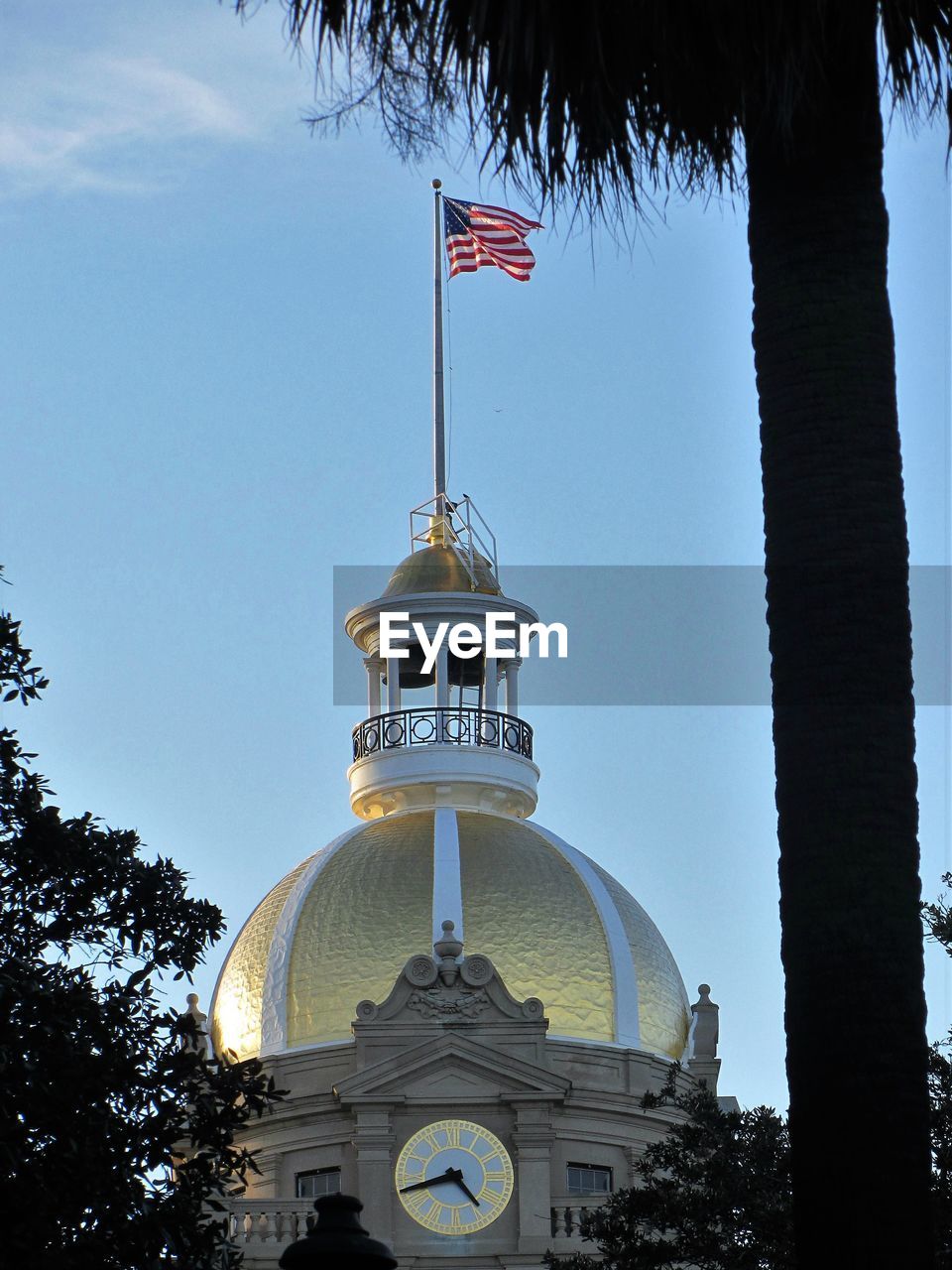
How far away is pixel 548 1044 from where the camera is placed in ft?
170

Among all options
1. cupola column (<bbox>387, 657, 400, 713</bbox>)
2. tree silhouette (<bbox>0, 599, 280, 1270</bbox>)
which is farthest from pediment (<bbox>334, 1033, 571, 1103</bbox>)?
tree silhouette (<bbox>0, 599, 280, 1270</bbox>)

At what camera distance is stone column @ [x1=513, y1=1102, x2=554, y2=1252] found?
48750 millimetres

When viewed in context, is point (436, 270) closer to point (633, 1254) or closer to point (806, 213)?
point (633, 1254)

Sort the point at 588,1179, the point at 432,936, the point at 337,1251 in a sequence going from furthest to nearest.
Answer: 1. the point at 432,936
2. the point at 588,1179
3. the point at 337,1251

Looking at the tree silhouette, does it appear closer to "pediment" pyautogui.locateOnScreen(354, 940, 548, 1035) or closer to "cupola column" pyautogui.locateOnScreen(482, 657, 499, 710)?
"pediment" pyautogui.locateOnScreen(354, 940, 548, 1035)

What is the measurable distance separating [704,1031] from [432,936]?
6348 millimetres

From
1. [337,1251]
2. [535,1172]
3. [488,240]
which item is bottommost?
[337,1251]

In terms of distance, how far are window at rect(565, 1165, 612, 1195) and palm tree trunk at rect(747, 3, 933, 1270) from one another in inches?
1523

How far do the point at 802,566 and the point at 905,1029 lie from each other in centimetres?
237

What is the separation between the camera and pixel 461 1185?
4962cm

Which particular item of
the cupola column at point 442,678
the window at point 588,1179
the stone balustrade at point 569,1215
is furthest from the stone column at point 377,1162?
the cupola column at point 442,678

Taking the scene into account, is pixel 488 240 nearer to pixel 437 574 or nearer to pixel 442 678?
pixel 437 574

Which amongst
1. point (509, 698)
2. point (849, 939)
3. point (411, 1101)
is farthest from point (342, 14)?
point (509, 698)

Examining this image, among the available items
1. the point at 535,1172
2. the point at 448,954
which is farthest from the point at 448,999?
the point at 535,1172
